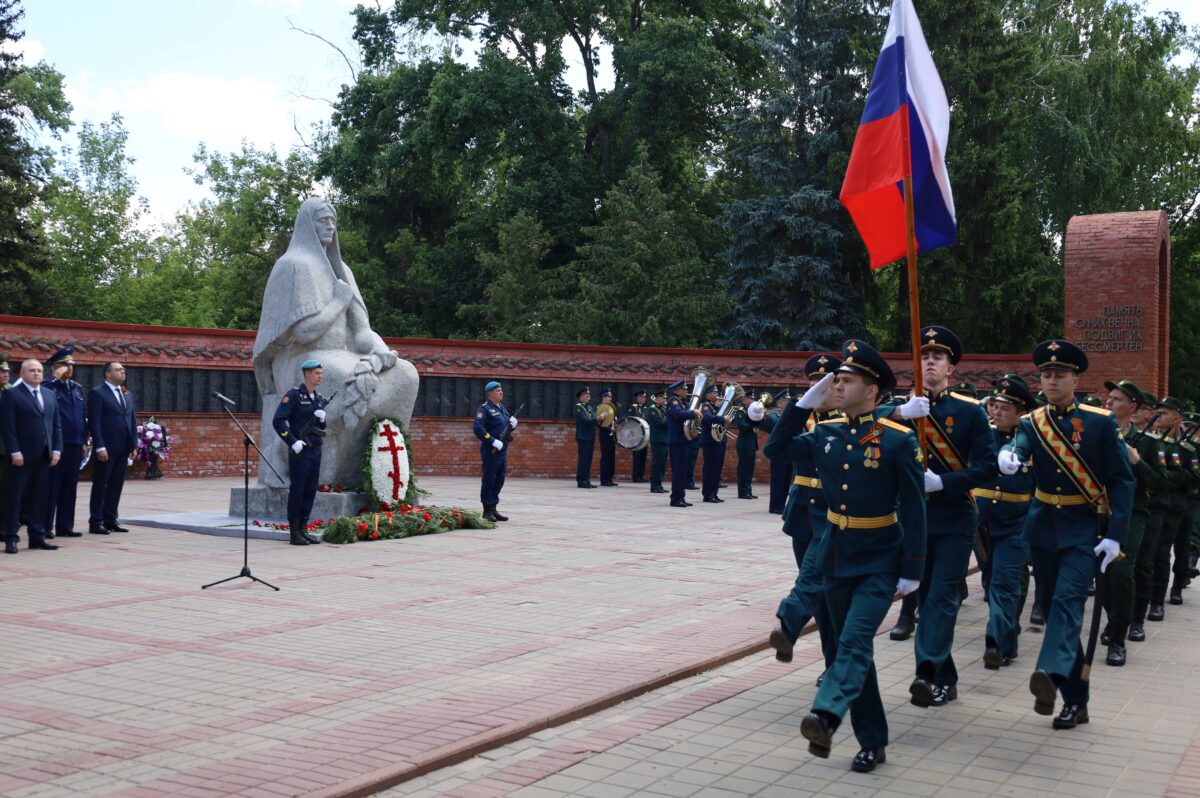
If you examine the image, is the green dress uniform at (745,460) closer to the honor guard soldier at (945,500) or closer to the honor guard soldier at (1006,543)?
the honor guard soldier at (1006,543)

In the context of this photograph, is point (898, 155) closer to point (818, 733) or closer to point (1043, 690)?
point (1043, 690)

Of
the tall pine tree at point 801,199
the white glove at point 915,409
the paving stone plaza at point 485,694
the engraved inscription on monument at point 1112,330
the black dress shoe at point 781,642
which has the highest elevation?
the tall pine tree at point 801,199

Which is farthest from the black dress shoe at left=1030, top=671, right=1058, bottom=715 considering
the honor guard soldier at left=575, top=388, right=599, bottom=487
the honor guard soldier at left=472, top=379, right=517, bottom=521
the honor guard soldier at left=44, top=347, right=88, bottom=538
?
the honor guard soldier at left=575, top=388, right=599, bottom=487

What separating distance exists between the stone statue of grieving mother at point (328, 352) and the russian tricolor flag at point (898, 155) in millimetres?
7754

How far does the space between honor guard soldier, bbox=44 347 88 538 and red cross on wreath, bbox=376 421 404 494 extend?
3.24 meters

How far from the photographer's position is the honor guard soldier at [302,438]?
1309 cm

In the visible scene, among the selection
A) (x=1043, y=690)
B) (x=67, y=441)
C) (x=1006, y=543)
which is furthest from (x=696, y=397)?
(x=1043, y=690)

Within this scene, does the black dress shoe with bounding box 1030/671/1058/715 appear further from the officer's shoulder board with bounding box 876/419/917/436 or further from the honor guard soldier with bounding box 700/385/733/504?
the honor guard soldier with bounding box 700/385/733/504

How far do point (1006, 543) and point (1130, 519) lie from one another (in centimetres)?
104

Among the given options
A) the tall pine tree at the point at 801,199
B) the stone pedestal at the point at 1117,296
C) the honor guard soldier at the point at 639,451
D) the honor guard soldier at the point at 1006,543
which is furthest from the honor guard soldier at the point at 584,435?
the honor guard soldier at the point at 1006,543

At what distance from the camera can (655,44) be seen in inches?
1412

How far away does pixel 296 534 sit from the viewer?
1334 cm

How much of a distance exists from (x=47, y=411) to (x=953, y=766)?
1032 cm

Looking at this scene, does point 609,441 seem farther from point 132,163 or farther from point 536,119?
point 132,163
